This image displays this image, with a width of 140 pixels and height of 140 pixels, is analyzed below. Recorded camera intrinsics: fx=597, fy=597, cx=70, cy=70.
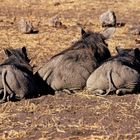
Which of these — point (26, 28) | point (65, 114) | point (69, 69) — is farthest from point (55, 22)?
point (65, 114)

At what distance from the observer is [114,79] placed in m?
8.98

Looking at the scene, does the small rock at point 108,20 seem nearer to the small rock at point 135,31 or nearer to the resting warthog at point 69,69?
the small rock at point 135,31

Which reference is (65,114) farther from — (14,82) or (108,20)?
(108,20)

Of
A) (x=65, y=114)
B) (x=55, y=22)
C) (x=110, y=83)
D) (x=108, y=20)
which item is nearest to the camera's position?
(x=65, y=114)

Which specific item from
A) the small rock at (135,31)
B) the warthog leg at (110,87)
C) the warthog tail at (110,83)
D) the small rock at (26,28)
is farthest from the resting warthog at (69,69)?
the small rock at (26,28)

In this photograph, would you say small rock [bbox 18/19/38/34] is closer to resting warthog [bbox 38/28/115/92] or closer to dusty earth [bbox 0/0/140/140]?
dusty earth [bbox 0/0/140/140]

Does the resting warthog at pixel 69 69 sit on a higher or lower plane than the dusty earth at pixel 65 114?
higher

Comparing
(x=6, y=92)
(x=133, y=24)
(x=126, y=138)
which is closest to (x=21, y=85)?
(x=6, y=92)

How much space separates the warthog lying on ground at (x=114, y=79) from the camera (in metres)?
8.97

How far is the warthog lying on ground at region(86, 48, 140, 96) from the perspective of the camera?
897cm

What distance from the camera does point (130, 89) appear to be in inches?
357

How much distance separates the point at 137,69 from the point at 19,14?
815 centimetres

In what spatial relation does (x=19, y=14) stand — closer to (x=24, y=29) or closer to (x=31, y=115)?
(x=24, y=29)

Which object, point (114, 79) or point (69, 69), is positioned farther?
point (69, 69)
